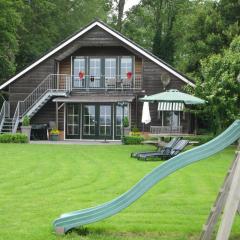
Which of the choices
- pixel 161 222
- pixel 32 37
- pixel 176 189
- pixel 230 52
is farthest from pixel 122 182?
pixel 32 37

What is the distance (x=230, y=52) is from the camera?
23.7 m

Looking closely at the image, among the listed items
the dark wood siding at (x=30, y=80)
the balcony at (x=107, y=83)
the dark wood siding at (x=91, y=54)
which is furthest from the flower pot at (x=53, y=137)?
the balcony at (x=107, y=83)

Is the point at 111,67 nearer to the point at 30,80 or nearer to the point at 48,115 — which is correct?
the point at 48,115

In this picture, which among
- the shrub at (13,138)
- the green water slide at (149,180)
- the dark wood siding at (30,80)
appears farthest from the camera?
the dark wood siding at (30,80)

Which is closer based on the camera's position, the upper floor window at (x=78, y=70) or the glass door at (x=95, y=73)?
the glass door at (x=95, y=73)

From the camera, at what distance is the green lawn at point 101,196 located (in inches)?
290

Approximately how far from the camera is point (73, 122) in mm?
31094

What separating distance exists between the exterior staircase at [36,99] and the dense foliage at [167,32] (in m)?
6.00

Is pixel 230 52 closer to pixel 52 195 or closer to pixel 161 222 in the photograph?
pixel 52 195

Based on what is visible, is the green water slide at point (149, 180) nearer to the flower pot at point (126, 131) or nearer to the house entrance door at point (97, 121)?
the flower pot at point (126, 131)

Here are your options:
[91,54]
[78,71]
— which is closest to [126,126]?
[78,71]

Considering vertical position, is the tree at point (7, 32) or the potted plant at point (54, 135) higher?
the tree at point (7, 32)

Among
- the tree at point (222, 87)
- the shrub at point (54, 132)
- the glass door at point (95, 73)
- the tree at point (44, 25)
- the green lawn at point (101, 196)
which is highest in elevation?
the tree at point (44, 25)

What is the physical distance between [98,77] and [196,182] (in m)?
19.7
